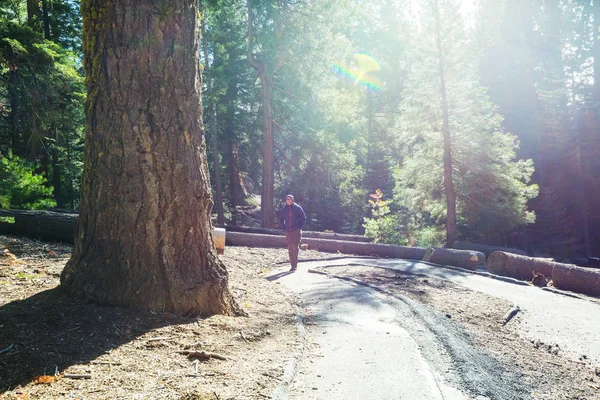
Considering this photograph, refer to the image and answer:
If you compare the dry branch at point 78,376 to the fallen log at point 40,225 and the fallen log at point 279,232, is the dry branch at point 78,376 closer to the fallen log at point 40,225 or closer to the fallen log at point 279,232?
the fallen log at point 40,225

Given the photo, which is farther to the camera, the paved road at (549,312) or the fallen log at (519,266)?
the fallen log at (519,266)

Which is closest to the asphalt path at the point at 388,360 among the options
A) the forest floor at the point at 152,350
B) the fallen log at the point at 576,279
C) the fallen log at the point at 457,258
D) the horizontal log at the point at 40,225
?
A: the forest floor at the point at 152,350

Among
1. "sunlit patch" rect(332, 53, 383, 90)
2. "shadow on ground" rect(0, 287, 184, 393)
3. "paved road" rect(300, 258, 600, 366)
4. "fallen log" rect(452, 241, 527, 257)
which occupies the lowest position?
"paved road" rect(300, 258, 600, 366)

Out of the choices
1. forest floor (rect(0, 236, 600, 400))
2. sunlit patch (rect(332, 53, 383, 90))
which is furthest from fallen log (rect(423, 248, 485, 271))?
sunlit patch (rect(332, 53, 383, 90))

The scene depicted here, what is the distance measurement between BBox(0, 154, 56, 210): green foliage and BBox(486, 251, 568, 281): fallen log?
1515cm

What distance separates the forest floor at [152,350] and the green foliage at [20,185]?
260 inches

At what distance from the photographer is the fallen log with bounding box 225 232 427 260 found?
17656 mm

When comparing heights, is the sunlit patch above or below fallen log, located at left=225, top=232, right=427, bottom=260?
above

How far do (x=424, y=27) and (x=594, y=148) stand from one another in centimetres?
1874

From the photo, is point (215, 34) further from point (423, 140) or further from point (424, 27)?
point (423, 140)

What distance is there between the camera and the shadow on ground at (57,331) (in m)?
3.51

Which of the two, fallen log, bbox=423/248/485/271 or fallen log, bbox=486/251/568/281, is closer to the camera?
fallen log, bbox=486/251/568/281

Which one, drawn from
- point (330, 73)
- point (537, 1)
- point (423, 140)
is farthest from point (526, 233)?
point (537, 1)

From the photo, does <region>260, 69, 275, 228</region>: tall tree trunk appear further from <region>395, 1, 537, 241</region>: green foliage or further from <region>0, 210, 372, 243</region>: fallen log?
<region>0, 210, 372, 243</region>: fallen log
